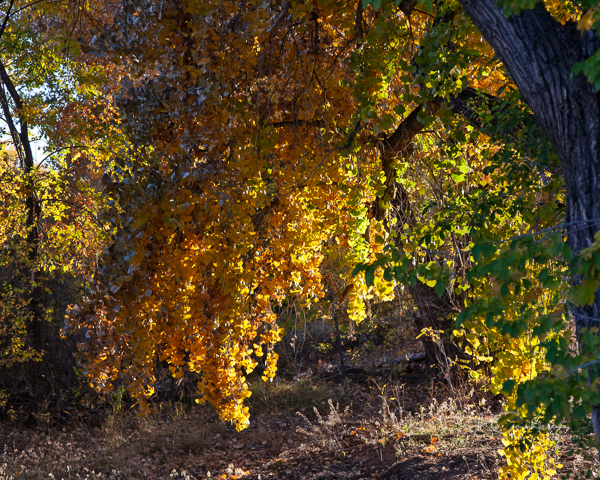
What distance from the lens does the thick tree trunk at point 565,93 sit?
1.62 metres

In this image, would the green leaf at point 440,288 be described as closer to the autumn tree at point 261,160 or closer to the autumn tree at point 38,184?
the autumn tree at point 261,160

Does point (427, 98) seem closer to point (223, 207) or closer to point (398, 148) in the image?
point (223, 207)

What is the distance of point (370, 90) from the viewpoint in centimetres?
271

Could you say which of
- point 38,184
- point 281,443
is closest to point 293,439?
point 281,443

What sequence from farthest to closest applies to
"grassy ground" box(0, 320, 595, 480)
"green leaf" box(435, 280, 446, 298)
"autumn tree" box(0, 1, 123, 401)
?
"autumn tree" box(0, 1, 123, 401), "grassy ground" box(0, 320, 595, 480), "green leaf" box(435, 280, 446, 298)

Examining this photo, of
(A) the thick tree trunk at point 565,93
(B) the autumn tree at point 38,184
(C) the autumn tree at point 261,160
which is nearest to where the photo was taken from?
(A) the thick tree trunk at point 565,93

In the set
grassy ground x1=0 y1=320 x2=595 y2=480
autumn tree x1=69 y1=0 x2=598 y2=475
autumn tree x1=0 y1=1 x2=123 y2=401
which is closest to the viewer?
autumn tree x1=69 y1=0 x2=598 y2=475

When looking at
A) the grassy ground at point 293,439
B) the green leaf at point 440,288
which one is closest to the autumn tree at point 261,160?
the green leaf at point 440,288

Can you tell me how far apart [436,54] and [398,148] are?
7.81 feet

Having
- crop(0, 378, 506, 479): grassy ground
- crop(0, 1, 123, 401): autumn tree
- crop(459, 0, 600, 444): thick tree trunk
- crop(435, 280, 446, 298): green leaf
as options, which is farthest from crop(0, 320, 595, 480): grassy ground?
crop(435, 280, 446, 298): green leaf

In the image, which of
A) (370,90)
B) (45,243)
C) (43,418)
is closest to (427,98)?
(370,90)

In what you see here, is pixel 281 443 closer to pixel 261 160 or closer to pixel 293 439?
pixel 293 439

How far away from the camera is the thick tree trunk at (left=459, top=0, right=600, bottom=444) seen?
162 centimetres

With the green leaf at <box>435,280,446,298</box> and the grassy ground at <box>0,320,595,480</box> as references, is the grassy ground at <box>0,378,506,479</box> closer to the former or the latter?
the grassy ground at <box>0,320,595,480</box>
